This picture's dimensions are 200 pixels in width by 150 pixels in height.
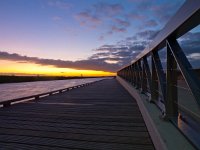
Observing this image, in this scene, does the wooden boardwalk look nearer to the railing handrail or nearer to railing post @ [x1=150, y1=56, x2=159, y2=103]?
railing post @ [x1=150, y1=56, x2=159, y2=103]

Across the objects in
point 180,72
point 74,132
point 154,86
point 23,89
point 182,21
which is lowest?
point 23,89

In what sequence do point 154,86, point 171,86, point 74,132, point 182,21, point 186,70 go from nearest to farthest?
point 182,21
point 186,70
point 171,86
point 74,132
point 154,86

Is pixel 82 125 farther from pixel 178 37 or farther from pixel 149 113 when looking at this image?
pixel 178 37

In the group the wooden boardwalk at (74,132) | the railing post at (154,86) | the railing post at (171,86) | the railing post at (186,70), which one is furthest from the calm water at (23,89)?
the railing post at (186,70)

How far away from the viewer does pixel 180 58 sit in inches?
105

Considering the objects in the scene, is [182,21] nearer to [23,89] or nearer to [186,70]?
[186,70]

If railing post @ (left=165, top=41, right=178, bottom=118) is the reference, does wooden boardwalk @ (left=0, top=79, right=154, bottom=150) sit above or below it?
below

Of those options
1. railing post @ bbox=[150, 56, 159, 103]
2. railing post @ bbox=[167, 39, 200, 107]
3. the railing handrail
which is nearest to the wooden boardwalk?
railing post @ bbox=[150, 56, 159, 103]

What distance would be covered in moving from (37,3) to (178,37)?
1085 cm

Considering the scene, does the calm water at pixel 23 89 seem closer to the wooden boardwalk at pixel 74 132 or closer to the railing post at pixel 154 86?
the wooden boardwalk at pixel 74 132

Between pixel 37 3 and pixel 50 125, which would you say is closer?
pixel 50 125

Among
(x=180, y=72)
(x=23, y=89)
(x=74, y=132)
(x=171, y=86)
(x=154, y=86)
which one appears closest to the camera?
(x=180, y=72)

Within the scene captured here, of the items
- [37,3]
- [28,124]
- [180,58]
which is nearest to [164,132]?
[180,58]

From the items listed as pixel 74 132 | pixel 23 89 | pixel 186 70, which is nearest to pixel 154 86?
pixel 74 132
